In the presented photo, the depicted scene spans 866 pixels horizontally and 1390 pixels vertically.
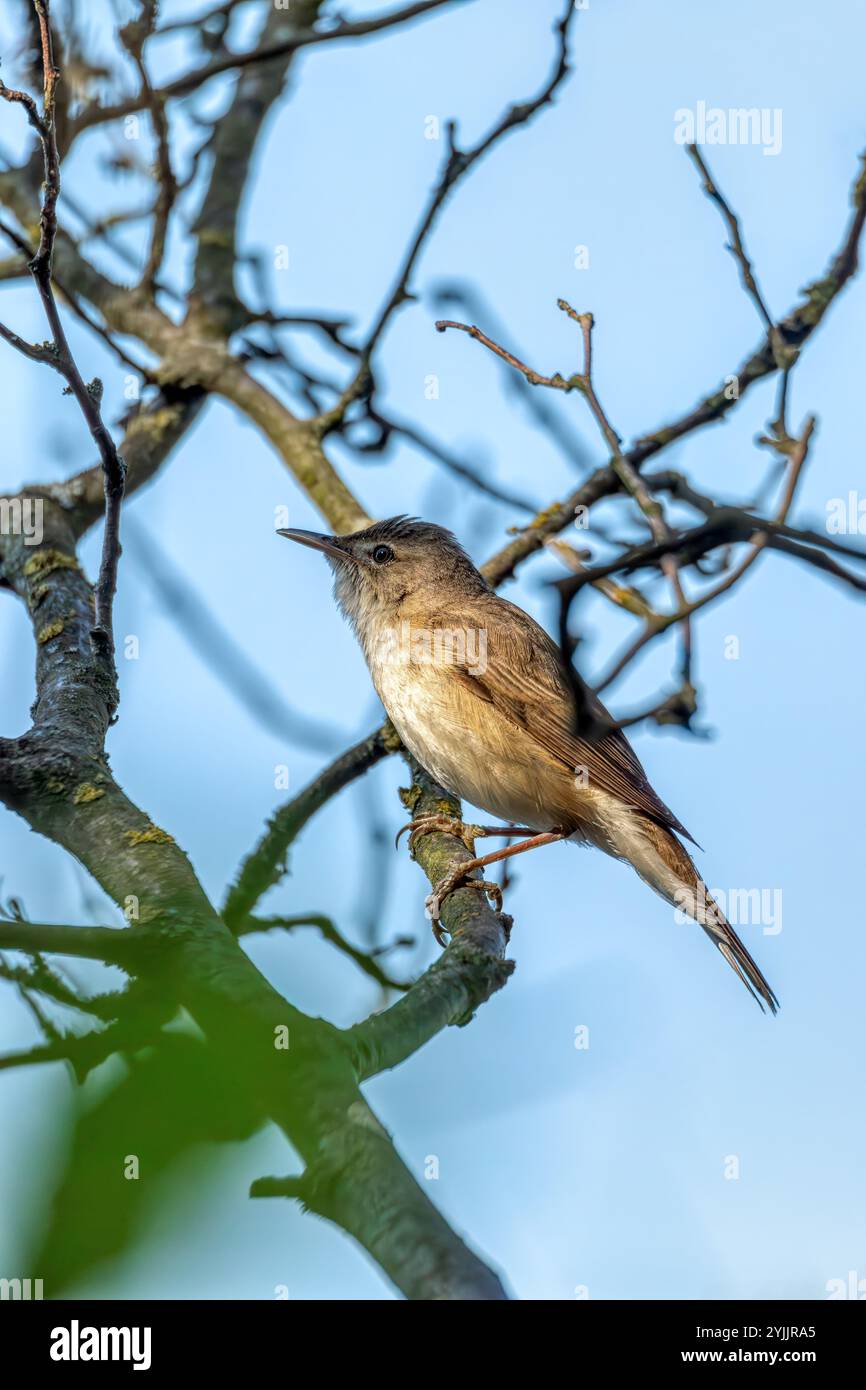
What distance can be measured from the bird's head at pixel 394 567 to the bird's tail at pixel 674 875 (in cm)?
135

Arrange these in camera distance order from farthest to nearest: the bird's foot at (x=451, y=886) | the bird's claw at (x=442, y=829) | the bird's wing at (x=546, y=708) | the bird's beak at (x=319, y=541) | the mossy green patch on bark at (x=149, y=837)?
the bird's beak at (x=319, y=541) < the bird's wing at (x=546, y=708) < the bird's claw at (x=442, y=829) < the bird's foot at (x=451, y=886) < the mossy green patch on bark at (x=149, y=837)

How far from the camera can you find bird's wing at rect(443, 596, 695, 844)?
540cm

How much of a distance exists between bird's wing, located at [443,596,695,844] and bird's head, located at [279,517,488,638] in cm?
28

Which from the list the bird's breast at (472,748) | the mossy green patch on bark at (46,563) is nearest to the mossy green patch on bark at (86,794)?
the mossy green patch on bark at (46,563)

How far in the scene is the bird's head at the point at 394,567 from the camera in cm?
589

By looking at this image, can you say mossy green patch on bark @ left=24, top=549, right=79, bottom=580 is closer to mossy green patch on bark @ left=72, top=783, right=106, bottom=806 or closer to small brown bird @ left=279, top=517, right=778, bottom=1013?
small brown bird @ left=279, top=517, right=778, bottom=1013

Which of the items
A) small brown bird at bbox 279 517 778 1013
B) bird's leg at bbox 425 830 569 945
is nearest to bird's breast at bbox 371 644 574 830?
small brown bird at bbox 279 517 778 1013

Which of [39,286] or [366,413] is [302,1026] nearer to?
[39,286]

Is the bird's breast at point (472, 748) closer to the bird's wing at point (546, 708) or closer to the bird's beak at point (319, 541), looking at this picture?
the bird's wing at point (546, 708)

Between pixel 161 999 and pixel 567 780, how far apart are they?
418cm

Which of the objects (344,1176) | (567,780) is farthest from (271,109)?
(344,1176)

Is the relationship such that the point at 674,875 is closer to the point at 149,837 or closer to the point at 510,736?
the point at 510,736

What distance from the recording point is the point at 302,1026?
1517mm

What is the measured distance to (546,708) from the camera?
550 cm
